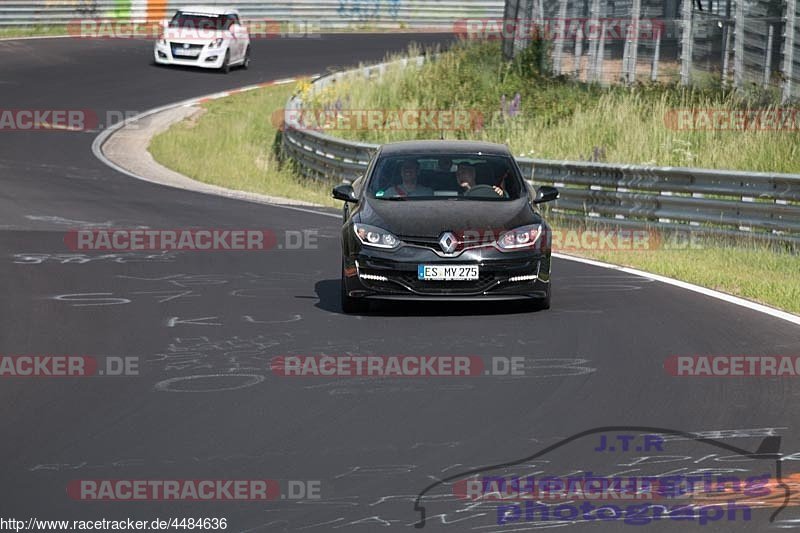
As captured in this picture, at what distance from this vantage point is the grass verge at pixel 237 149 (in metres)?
27.1

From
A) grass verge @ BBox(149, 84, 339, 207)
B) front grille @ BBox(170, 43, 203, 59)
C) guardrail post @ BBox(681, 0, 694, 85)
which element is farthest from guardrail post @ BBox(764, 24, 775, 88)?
front grille @ BBox(170, 43, 203, 59)

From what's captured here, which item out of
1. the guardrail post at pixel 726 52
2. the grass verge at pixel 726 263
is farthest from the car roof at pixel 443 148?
the guardrail post at pixel 726 52

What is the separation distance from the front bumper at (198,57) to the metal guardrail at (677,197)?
72.7 feet

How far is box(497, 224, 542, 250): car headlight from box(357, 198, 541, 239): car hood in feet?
0.19

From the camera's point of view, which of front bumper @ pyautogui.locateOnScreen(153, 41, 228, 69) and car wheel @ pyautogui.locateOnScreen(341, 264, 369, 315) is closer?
car wheel @ pyautogui.locateOnScreen(341, 264, 369, 315)

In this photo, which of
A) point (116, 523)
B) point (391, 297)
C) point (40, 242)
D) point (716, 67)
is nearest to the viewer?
point (116, 523)

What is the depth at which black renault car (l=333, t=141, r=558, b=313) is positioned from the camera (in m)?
12.2

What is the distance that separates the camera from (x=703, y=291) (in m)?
14.0

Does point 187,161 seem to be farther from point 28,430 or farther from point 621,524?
point 621,524

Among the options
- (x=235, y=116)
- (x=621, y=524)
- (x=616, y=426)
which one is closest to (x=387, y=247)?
(x=616, y=426)

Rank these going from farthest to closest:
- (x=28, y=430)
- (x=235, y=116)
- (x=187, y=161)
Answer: (x=235, y=116) → (x=187, y=161) → (x=28, y=430)

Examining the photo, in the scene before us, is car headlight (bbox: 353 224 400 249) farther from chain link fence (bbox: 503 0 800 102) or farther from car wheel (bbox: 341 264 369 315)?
chain link fence (bbox: 503 0 800 102)

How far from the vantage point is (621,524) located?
21.5 feet

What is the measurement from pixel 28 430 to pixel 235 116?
27.5 m
